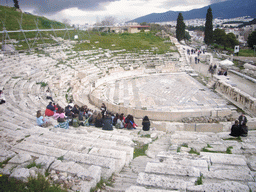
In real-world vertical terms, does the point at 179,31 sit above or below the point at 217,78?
above

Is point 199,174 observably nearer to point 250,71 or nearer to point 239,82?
point 239,82

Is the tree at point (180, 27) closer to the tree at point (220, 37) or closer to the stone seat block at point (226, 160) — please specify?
the tree at point (220, 37)

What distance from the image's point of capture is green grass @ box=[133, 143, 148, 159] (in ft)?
19.0

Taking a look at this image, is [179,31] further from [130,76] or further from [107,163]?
[107,163]

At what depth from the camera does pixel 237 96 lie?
1259cm

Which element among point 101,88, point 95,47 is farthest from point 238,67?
point 95,47

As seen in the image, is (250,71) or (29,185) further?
(250,71)

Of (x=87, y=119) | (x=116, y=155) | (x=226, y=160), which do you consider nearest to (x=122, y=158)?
(x=116, y=155)

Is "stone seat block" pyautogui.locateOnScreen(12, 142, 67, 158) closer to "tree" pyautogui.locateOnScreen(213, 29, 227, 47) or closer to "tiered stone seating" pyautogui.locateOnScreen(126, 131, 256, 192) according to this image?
"tiered stone seating" pyautogui.locateOnScreen(126, 131, 256, 192)

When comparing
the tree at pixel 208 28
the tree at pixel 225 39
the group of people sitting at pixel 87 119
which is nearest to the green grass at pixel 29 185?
the group of people sitting at pixel 87 119

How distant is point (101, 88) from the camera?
16.9 metres

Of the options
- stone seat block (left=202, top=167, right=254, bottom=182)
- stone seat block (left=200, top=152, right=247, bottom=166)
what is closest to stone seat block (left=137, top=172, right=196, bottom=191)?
stone seat block (left=202, top=167, right=254, bottom=182)

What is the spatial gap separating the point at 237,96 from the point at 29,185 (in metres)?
13.1

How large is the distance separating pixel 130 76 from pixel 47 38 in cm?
1612
